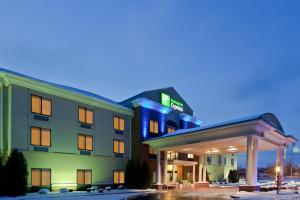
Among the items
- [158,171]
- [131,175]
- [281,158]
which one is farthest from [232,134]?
[131,175]

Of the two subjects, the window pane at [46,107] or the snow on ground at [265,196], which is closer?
the snow on ground at [265,196]

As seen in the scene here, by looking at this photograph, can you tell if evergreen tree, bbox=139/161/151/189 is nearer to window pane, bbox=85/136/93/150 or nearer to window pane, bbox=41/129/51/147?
window pane, bbox=85/136/93/150

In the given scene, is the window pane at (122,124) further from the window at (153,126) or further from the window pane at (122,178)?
the window pane at (122,178)

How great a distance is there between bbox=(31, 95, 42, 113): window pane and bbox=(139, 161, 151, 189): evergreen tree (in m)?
13.9

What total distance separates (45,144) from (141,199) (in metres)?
10.3

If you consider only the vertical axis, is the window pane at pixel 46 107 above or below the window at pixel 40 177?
above

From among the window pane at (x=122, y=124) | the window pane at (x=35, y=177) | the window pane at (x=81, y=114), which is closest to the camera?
the window pane at (x=35, y=177)

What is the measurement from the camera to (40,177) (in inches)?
1003

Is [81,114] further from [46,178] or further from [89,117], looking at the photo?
[46,178]

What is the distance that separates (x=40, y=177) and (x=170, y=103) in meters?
20.9

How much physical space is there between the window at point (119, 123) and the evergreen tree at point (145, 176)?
4.84 metres

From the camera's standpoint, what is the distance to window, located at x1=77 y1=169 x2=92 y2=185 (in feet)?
95.6

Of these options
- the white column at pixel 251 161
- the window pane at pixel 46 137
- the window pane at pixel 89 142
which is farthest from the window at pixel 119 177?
the white column at pixel 251 161

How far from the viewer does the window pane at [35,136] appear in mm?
25414
